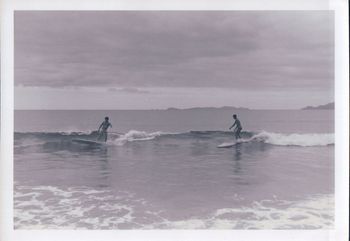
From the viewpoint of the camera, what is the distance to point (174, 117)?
215cm

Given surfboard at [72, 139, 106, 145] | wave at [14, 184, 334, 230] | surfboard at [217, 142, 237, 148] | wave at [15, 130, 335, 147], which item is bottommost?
wave at [14, 184, 334, 230]

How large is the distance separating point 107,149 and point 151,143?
26cm

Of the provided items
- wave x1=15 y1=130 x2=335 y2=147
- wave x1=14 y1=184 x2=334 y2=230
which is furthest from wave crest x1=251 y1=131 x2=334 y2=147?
wave x1=14 y1=184 x2=334 y2=230

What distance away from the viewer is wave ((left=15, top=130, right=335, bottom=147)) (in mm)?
2139

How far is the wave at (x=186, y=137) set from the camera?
2.14m

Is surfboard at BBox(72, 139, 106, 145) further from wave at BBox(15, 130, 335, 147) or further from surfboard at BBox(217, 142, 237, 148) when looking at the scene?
surfboard at BBox(217, 142, 237, 148)

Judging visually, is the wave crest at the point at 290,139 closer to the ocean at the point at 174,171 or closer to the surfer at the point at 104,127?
the ocean at the point at 174,171

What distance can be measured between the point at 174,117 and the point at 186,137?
14 centimetres

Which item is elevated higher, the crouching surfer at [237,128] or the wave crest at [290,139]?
the crouching surfer at [237,128]

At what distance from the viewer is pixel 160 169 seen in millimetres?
2143
